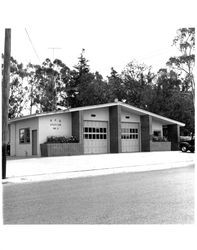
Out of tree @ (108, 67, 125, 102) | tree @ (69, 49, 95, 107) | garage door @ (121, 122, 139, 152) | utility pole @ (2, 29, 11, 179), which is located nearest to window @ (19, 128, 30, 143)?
garage door @ (121, 122, 139, 152)

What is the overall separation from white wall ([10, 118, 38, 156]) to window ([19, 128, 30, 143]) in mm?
243

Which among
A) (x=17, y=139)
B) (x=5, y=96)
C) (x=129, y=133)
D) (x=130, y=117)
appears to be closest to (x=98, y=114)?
(x=130, y=117)

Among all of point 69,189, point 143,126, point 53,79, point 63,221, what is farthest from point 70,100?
point 63,221

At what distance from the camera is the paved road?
5.17 metres

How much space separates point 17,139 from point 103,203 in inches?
811

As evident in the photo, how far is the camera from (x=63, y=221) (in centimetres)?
507

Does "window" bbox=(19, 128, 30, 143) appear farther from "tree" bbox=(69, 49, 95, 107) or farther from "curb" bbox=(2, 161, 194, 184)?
"tree" bbox=(69, 49, 95, 107)

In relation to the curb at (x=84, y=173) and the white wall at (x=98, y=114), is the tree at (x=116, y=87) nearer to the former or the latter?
the white wall at (x=98, y=114)

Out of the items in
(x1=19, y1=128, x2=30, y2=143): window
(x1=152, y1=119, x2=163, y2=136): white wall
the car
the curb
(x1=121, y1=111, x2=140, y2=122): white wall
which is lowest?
the curb

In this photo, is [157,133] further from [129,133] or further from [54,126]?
[54,126]
